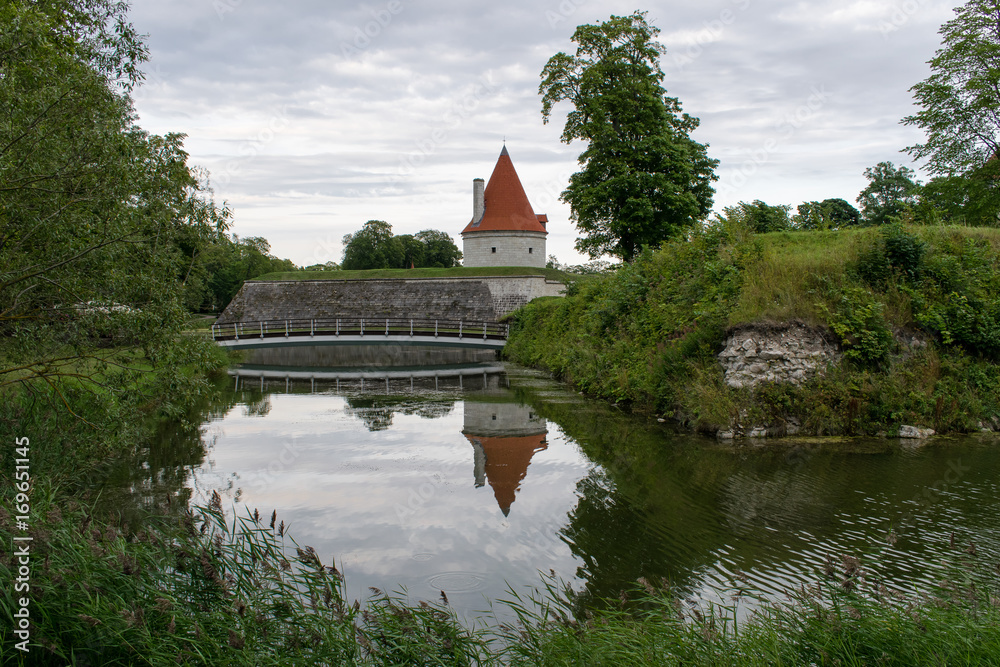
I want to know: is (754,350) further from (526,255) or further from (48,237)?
(526,255)

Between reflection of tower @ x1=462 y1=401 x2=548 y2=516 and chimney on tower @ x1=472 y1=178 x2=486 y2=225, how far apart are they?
33209 mm

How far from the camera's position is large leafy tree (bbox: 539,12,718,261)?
2677cm

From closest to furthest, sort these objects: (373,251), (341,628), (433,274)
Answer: (341,628), (433,274), (373,251)

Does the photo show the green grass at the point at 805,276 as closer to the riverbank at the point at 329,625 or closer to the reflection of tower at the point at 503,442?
the reflection of tower at the point at 503,442

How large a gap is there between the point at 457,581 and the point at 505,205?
43.4 metres

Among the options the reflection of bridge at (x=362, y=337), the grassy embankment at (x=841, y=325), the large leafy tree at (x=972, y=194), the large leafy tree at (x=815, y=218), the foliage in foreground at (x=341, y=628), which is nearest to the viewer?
the foliage in foreground at (x=341, y=628)

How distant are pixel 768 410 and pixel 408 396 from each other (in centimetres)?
978

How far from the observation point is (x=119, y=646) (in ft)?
12.0

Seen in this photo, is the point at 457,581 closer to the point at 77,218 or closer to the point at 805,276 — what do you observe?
the point at 77,218

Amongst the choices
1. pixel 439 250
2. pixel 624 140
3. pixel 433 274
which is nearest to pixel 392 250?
pixel 439 250

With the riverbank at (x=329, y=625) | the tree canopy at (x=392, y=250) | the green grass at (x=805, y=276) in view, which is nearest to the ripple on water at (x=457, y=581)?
the riverbank at (x=329, y=625)

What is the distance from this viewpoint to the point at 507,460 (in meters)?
10.5

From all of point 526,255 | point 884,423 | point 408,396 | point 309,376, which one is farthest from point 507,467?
point 526,255

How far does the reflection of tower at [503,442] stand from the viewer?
29.9ft
